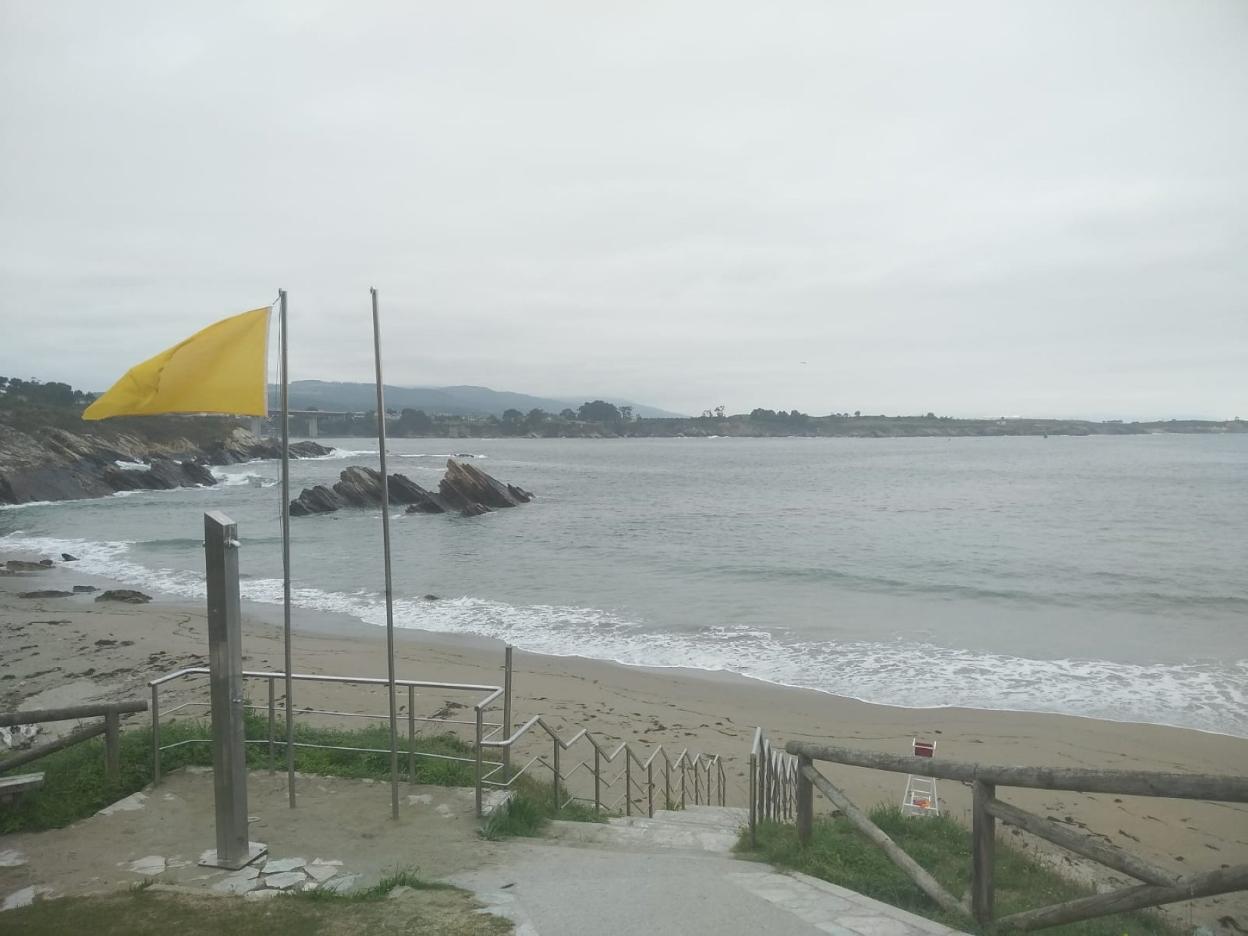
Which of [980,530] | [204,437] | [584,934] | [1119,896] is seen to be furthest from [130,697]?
[204,437]

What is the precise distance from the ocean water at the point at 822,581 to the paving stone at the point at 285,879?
12741 mm

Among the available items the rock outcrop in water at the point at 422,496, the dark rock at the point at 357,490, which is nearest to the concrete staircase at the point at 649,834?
the rock outcrop in water at the point at 422,496

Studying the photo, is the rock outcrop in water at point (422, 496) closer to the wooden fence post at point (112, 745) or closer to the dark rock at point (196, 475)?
the dark rock at point (196, 475)

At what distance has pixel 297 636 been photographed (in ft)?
65.4

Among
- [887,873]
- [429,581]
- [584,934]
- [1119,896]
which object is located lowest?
[429,581]

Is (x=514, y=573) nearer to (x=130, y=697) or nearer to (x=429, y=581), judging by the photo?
(x=429, y=581)

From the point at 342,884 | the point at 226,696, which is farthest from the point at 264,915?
the point at 226,696

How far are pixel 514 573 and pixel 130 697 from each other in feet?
54.2

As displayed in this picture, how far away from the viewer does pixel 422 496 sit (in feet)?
176

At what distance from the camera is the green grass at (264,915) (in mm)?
4238

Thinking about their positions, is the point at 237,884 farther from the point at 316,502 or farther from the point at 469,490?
the point at 316,502

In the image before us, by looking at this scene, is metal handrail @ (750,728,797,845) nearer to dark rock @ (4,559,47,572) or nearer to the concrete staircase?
the concrete staircase

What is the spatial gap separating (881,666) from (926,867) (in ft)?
38.5

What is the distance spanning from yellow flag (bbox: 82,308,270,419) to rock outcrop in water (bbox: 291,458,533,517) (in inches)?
1737
